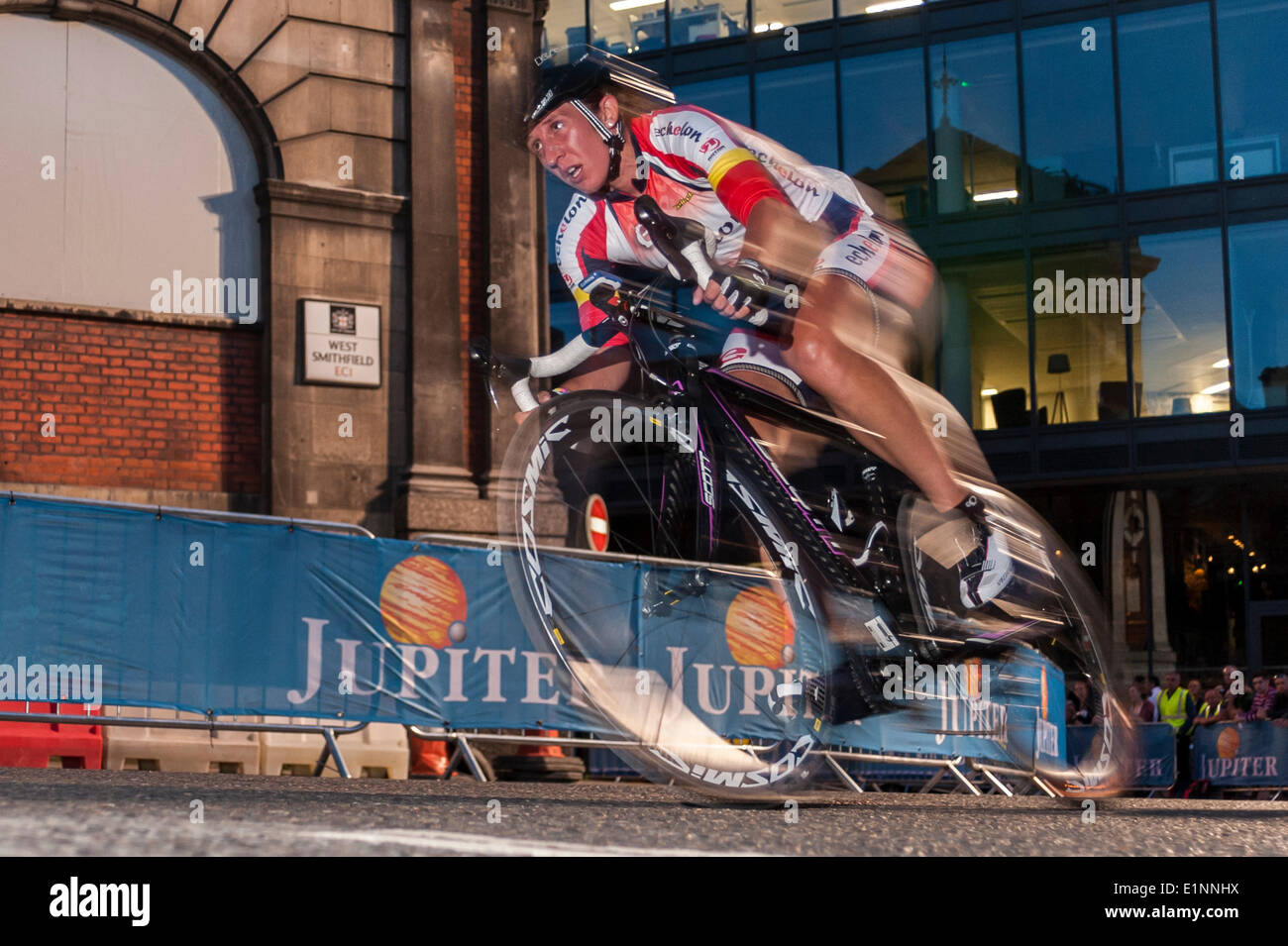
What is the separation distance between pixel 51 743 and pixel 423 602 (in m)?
2.55

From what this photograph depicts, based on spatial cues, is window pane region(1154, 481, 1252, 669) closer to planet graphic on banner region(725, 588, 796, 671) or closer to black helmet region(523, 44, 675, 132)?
planet graphic on banner region(725, 588, 796, 671)

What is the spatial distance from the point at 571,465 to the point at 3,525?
395 cm

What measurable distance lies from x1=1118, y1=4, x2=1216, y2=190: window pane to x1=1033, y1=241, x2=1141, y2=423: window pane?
4.74 ft

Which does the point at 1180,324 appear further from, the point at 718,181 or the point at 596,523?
the point at 718,181

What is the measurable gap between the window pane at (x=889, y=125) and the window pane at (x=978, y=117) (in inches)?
13.4

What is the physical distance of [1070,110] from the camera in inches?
977

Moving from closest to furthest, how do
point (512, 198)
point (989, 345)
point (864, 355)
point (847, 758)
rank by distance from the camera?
point (864, 355), point (847, 758), point (512, 198), point (989, 345)

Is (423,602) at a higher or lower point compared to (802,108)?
lower

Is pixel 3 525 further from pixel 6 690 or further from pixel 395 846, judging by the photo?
pixel 395 846

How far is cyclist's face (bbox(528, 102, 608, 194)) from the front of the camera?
6508 millimetres

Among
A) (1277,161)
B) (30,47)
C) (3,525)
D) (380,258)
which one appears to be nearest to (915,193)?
(1277,161)

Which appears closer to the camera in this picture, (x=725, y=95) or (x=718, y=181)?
(x=718, y=181)

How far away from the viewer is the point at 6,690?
8.53 meters

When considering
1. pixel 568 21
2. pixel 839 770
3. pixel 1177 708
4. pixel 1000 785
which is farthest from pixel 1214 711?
pixel 568 21
